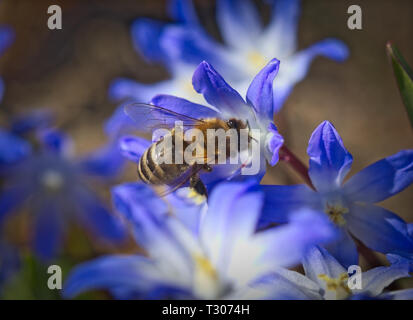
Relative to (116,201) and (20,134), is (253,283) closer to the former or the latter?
(116,201)

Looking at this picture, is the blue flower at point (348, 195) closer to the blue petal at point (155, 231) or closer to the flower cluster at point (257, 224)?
the flower cluster at point (257, 224)

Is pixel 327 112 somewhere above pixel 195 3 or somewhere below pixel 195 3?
below

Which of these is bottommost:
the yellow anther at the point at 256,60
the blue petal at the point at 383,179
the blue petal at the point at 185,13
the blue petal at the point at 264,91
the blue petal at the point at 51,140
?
the blue petal at the point at 383,179

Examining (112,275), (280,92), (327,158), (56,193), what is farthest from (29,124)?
(327,158)

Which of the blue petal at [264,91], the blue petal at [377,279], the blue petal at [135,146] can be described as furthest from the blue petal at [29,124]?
the blue petal at [377,279]

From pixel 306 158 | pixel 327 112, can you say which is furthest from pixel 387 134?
pixel 306 158

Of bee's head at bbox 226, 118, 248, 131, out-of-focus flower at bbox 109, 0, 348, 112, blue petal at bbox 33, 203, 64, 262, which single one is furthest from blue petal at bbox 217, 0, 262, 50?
blue petal at bbox 33, 203, 64, 262
